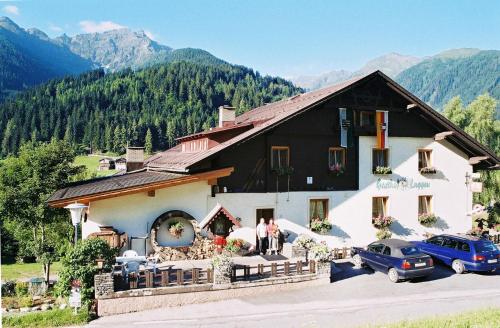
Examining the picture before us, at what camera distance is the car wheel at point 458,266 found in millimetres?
17266

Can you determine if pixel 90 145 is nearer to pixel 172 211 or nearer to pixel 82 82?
pixel 82 82

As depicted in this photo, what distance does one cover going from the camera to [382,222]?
71.2ft

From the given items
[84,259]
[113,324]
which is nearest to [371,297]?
[113,324]

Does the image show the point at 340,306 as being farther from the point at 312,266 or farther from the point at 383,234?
the point at 383,234

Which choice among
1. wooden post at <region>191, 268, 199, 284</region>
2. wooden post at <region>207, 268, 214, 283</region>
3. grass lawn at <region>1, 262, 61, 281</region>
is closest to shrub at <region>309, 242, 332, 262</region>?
wooden post at <region>207, 268, 214, 283</region>

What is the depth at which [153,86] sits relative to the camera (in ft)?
574

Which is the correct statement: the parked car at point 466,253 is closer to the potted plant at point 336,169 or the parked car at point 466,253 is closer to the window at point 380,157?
the window at point 380,157

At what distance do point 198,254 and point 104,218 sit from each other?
13.3ft

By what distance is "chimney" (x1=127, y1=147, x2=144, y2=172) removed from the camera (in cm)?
2491

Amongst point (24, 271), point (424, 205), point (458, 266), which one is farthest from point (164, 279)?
point (24, 271)

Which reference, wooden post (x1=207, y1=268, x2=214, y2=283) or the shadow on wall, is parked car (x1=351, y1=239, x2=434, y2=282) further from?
wooden post (x1=207, y1=268, x2=214, y2=283)

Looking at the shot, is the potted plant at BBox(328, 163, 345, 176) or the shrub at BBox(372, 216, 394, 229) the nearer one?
the potted plant at BBox(328, 163, 345, 176)

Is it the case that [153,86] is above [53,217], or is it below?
above

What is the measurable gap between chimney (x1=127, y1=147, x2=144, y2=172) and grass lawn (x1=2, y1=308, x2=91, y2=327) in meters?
12.8
